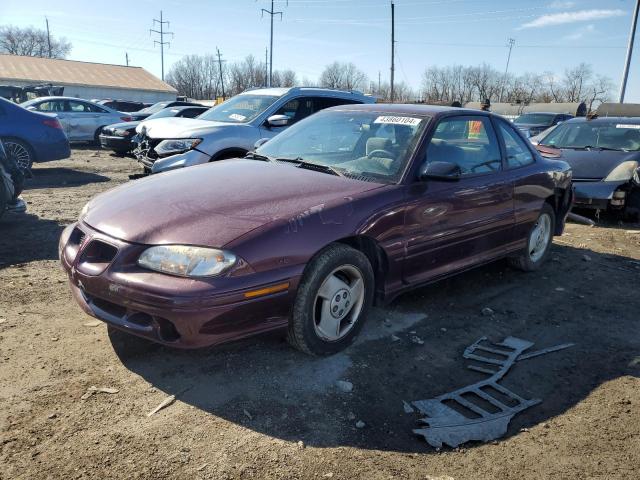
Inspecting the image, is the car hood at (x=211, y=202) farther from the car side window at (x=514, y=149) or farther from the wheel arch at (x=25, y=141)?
the wheel arch at (x=25, y=141)

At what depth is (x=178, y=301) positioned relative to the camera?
263 centimetres

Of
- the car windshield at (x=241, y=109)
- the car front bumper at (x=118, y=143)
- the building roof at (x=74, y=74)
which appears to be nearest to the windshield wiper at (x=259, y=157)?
the car windshield at (x=241, y=109)

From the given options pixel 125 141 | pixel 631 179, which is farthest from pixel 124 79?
pixel 631 179

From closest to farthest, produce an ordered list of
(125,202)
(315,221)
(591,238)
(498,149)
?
(315,221) → (125,202) → (498,149) → (591,238)

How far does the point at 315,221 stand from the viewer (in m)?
3.08

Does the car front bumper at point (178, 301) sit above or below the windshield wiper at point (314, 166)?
below

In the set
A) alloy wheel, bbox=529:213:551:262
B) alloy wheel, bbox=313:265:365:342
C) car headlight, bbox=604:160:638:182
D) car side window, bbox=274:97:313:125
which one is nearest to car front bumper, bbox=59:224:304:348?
alloy wheel, bbox=313:265:365:342

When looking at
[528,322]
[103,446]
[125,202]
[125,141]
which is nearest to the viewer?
[103,446]

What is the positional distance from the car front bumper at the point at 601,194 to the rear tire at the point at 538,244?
101 inches

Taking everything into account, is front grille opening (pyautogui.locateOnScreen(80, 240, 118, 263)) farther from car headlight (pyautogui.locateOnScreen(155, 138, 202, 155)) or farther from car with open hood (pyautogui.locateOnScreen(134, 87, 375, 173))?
car headlight (pyautogui.locateOnScreen(155, 138, 202, 155))

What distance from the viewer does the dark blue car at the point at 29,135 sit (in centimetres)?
925

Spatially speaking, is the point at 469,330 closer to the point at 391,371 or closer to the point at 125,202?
the point at 391,371

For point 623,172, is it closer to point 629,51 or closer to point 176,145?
point 176,145

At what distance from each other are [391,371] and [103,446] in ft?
5.51
